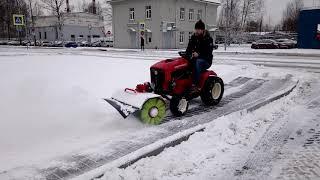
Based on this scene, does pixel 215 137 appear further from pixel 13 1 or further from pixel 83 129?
→ pixel 13 1

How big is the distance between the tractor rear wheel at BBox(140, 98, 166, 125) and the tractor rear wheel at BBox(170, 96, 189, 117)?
1.03 feet

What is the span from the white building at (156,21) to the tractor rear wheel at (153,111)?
31.5 m

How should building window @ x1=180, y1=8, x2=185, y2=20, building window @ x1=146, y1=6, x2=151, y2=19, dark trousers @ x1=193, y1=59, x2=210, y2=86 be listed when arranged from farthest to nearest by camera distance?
building window @ x1=180, y1=8, x2=185, y2=20 < building window @ x1=146, y1=6, x2=151, y2=19 < dark trousers @ x1=193, y1=59, x2=210, y2=86

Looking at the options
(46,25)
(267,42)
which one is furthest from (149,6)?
(46,25)

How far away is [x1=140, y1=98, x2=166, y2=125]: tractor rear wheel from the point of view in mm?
5621

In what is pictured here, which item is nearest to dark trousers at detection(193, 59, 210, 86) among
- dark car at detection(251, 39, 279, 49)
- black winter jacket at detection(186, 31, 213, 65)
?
black winter jacket at detection(186, 31, 213, 65)

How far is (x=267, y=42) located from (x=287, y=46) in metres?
2.68

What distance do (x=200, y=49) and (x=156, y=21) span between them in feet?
108

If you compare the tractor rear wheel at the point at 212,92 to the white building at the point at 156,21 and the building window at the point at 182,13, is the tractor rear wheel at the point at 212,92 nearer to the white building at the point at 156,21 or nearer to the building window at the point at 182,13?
the white building at the point at 156,21

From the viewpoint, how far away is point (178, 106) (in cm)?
621

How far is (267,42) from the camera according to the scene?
38.4 meters

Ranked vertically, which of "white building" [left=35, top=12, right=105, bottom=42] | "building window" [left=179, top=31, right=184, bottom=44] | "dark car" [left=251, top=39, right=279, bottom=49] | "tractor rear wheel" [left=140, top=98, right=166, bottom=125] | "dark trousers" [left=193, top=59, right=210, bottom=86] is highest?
"white building" [left=35, top=12, right=105, bottom=42]

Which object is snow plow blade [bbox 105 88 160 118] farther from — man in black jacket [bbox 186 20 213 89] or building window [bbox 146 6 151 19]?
building window [bbox 146 6 151 19]

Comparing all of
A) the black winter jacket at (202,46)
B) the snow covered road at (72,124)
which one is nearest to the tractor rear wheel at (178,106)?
the snow covered road at (72,124)
